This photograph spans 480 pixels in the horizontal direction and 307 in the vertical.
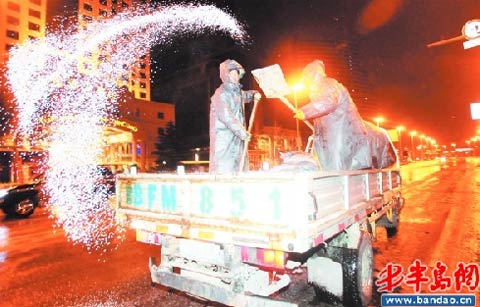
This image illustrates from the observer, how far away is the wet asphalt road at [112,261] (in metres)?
4.26

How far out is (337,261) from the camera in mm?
3619

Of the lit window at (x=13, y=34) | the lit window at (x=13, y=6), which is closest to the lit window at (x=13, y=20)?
the lit window at (x=13, y=34)

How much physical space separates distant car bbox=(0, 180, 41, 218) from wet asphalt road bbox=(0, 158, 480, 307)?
7.22ft

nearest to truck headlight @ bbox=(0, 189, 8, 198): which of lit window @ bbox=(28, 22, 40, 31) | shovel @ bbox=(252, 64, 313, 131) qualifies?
shovel @ bbox=(252, 64, 313, 131)

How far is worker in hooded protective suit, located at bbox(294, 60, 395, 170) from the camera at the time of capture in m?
4.88

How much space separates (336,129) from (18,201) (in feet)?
37.7

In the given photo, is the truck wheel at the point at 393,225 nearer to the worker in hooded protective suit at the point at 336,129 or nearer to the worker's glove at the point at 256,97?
the worker in hooded protective suit at the point at 336,129

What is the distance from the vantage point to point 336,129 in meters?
5.12

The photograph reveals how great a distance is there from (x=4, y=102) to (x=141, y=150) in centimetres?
1628

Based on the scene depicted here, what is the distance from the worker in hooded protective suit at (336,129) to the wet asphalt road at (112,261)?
181 centimetres

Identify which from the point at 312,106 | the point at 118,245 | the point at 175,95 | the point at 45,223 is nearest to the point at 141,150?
the point at 175,95

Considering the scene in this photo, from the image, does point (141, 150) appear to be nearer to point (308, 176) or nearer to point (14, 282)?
point (14, 282)

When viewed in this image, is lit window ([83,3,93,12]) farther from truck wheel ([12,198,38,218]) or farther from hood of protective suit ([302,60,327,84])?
hood of protective suit ([302,60,327,84])

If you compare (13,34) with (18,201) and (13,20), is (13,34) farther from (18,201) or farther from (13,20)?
(18,201)
